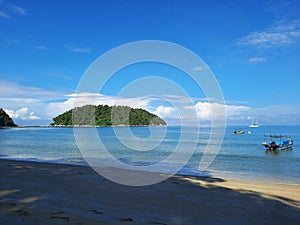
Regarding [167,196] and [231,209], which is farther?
[167,196]

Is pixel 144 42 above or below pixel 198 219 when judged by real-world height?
above

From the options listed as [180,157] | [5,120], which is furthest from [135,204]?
[5,120]

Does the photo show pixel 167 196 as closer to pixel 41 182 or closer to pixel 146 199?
pixel 146 199

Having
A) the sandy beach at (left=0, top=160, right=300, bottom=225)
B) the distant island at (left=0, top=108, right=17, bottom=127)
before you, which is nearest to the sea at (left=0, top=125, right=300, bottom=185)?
the sandy beach at (left=0, top=160, right=300, bottom=225)

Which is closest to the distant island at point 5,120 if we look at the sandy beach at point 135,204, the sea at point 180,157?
the sea at point 180,157

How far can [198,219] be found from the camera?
17.2 ft

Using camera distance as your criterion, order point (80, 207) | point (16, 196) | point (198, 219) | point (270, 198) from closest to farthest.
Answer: point (198, 219)
point (80, 207)
point (16, 196)
point (270, 198)

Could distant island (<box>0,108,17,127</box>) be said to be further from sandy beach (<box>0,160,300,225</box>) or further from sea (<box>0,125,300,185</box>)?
sandy beach (<box>0,160,300,225</box>)

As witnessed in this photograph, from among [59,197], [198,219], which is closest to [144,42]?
[59,197]

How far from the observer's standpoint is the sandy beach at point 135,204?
16.5ft

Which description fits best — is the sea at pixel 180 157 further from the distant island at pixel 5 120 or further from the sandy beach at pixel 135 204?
the distant island at pixel 5 120

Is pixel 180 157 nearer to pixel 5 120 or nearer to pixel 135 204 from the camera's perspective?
pixel 135 204

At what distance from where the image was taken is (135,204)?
6.20 meters

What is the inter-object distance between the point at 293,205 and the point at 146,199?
3.94 m
